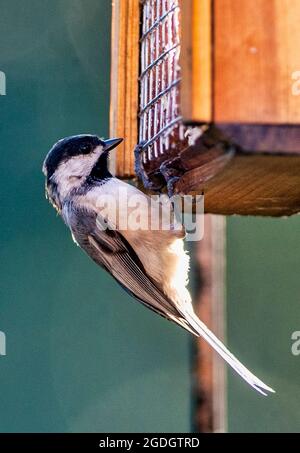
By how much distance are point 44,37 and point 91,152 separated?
1866 mm

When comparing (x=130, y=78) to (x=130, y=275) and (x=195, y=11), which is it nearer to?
(x=130, y=275)

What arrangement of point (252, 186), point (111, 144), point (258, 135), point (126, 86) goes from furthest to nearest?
point (126, 86) < point (111, 144) < point (252, 186) < point (258, 135)

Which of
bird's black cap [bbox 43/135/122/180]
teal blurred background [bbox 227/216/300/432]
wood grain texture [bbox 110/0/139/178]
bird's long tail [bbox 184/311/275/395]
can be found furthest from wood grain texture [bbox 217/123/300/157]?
teal blurred background [bbox 227/216/300/432]

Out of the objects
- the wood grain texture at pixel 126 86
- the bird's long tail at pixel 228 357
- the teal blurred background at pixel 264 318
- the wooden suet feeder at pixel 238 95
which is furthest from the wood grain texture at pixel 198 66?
the teal blurred background at pixel 264 318

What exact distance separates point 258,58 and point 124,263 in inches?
27.9

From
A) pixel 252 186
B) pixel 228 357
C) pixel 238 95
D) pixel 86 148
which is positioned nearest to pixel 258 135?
pixel 238 95

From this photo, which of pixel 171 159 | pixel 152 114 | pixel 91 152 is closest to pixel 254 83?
pixel 171 159

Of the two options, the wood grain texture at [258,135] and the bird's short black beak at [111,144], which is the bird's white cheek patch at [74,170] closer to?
the bird's short black beak at [111,144]

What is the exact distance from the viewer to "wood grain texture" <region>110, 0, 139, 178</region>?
1837 millimetres

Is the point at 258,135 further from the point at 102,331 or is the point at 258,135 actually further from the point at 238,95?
the point at 102,331

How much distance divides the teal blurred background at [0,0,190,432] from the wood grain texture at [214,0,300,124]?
6.86ft

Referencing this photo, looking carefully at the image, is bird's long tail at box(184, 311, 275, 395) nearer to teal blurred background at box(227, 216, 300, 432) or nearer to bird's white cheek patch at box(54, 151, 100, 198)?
bird's white cheek patch at box(54, 151, 100, 198)

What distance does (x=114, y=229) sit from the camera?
172 centimetres

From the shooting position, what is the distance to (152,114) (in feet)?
5.51
